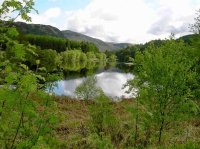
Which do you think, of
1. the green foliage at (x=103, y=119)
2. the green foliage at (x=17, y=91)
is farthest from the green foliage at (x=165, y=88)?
the green foliage at (x=17, y=91)

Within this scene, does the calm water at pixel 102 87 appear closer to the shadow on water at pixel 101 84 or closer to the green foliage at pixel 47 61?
the shadow on water at pixel 101 84

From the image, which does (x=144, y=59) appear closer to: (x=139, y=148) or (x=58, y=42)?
(x=139, y=148)

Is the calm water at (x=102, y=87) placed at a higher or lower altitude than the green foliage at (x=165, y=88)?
lower

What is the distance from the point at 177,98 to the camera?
1259 centimetres

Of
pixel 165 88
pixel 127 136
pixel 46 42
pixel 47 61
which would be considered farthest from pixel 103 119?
pixel 46 42

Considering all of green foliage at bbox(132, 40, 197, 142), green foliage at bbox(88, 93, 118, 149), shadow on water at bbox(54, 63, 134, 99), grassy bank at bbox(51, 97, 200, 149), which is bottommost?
shadow on water at bbox(54, 63, 134, 99)

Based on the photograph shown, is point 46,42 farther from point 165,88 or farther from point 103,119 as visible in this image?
point 165,88

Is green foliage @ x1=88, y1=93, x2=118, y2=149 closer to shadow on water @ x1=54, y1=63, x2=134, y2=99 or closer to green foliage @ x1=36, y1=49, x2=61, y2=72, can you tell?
green foliage @ x1=36, y1=49, x2=61, y2=72

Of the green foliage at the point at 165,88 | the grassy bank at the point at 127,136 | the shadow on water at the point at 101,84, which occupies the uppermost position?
the green foliage at the point at 165,88

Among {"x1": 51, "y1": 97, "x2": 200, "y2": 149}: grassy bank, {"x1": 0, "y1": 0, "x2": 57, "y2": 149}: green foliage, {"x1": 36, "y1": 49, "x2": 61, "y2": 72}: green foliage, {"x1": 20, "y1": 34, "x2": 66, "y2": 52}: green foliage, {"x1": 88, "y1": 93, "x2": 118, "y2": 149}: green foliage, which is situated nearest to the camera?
{"x1": 0, "y1": 0, "x2": 57, "y2": 149}: green foliage

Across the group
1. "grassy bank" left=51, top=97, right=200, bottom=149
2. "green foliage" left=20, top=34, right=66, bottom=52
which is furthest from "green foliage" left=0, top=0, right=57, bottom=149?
"green foliage" left=20, top=34, right=66, bottom=52

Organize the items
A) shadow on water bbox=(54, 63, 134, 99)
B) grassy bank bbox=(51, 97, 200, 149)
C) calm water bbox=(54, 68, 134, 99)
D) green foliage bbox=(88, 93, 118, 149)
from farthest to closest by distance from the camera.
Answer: shadow on water bbox=(54, 63, 134, 99), calm water bbox=(54, 68, 134, 99), green foliage bbox=(88, 93, 118, 149), grassy bank bbox=(51, 97, 200, 149)

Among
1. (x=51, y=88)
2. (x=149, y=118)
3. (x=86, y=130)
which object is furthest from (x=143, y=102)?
(x=51, y=88)

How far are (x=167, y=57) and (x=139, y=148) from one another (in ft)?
11.4
